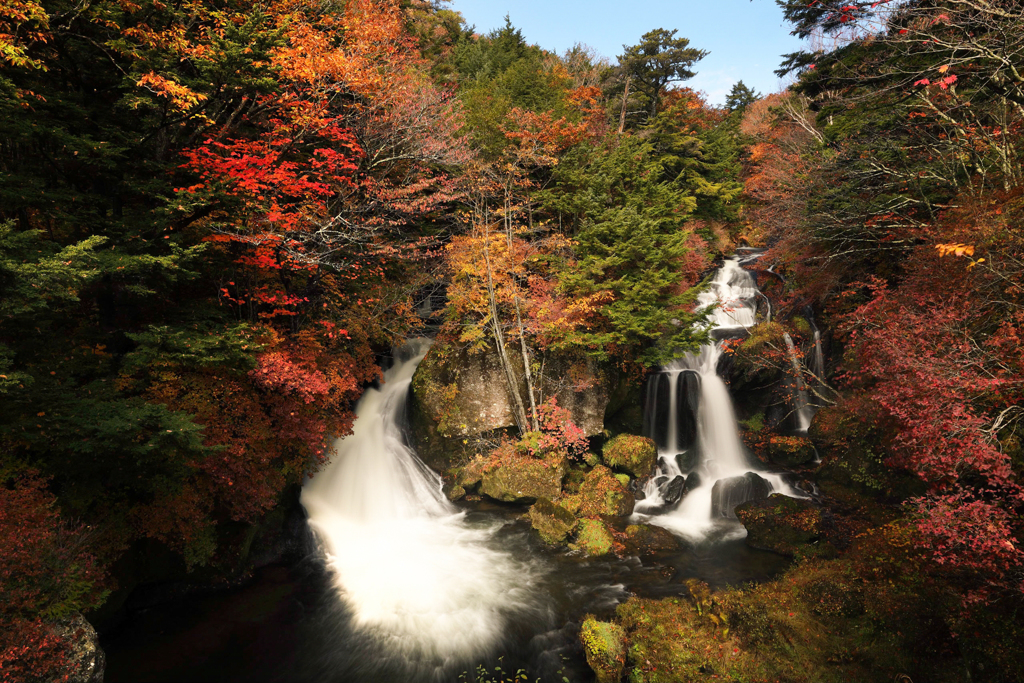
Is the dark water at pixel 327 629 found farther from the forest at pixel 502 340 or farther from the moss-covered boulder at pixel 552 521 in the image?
the moss-covered boulder at pixel 552 521

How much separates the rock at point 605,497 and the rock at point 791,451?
5692 millimetres

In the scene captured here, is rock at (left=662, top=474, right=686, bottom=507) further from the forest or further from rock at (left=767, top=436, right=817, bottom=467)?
rock at (left=767, top=436, right=817, bottom=467)

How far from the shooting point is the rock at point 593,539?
11711mm

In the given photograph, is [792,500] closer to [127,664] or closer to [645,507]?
[645,507]

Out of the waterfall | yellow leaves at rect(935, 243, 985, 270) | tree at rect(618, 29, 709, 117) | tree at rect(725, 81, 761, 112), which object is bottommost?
the waterfall

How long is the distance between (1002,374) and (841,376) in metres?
7.87

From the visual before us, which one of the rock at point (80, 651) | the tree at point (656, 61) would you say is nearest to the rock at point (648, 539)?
the rock at point (80, 651)

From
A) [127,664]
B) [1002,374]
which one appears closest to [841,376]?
[1002,374]

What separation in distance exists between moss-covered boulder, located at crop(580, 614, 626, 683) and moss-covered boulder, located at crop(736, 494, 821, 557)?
5632mm

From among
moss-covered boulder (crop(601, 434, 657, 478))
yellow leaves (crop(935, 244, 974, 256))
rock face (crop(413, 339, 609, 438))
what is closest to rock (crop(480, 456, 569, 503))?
rock face (crop(413, 339, 609, 438))

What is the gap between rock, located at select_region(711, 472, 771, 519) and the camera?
13.1m

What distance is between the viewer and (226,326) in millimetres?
9172

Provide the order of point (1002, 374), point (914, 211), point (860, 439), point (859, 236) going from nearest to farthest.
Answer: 1. point (1002, 374)
2. point (914, 211)
3. point (860, 439)
4. point (859, 236)

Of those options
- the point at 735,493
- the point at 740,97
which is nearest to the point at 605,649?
the point at 735,493
